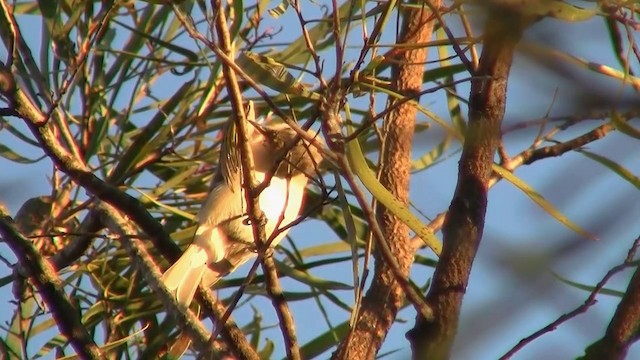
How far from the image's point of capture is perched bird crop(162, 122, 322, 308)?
157 centimetres

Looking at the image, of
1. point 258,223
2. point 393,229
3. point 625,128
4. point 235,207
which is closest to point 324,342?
point 235,207

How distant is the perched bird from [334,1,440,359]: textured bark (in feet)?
0.64

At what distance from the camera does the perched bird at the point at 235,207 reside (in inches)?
61.8

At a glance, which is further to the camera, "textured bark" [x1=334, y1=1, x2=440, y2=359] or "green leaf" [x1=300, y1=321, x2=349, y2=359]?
"green leaf" [x1=300, y1=321, x2=349, y2=359]

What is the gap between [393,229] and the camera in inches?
53.1

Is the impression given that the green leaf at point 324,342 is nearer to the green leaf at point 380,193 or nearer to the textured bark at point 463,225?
the green leaf at point 380,193

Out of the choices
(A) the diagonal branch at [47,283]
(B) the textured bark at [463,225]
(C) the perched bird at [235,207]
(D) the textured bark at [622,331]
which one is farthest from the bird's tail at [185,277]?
(D) the textured bark at [622,331]

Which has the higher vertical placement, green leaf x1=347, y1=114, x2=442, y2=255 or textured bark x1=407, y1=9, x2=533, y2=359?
green leaf x1=347, y1=114, x2=442, y2=255

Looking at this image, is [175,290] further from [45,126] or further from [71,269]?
[71,269]

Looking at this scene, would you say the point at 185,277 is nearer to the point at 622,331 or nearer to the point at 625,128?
the point at 622,331

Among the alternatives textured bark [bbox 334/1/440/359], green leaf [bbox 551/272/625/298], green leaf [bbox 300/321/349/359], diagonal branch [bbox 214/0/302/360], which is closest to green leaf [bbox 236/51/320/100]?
diagonal branch [bbox 214/0/302/360]

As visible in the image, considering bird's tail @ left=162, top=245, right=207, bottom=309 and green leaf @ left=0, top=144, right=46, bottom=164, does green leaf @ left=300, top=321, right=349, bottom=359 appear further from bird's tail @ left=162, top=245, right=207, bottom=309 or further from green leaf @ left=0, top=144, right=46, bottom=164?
green leaf @ left=0, top=144, right=46, bottom=164

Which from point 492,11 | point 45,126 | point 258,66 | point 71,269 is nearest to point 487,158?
point 258,66

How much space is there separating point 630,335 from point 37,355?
56.9 inches
